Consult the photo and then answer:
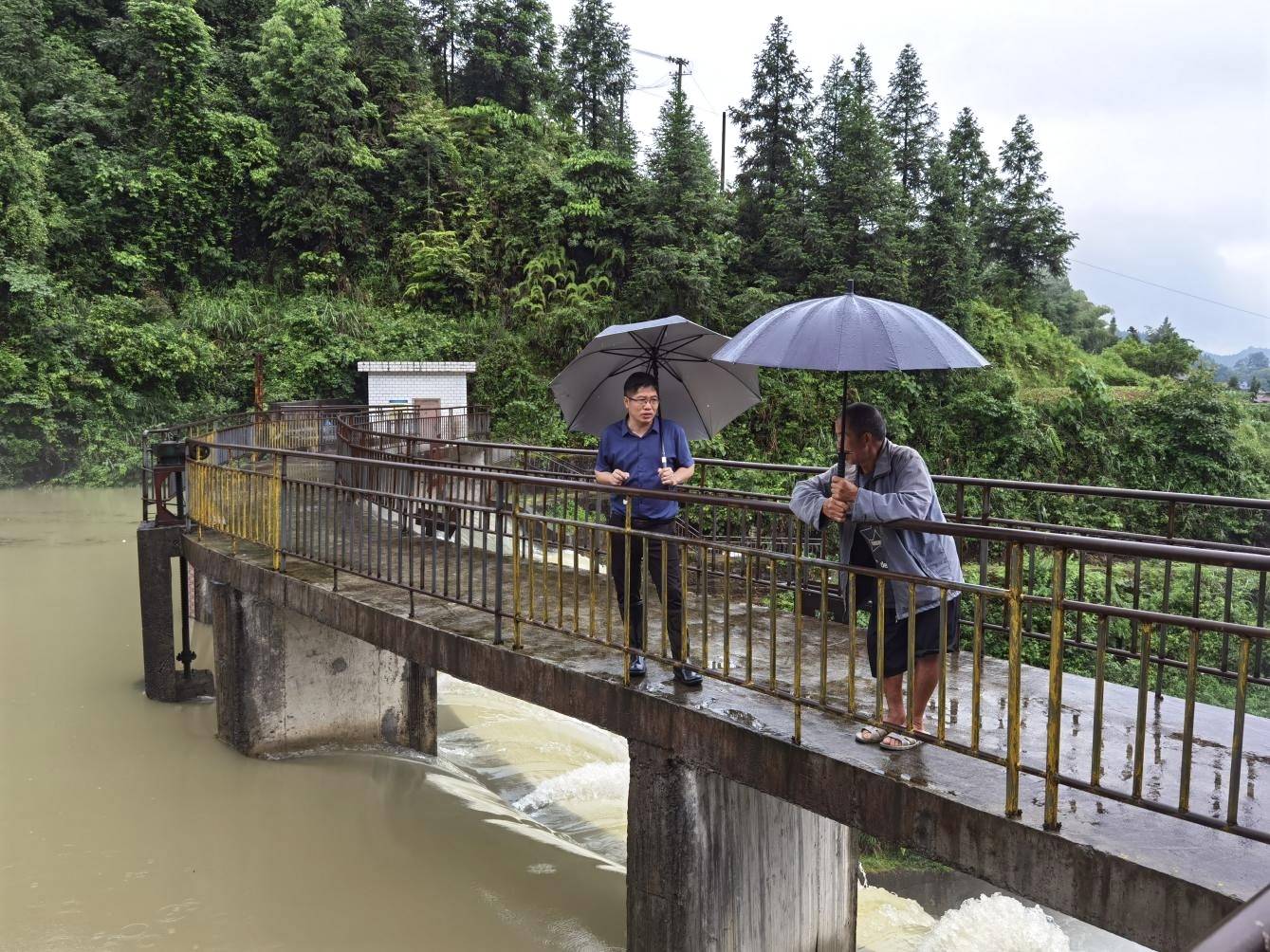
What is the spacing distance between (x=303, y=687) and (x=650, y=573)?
5366 millimetres

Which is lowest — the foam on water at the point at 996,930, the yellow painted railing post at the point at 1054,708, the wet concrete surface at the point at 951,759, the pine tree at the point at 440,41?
the foam on water at the point at 996,930

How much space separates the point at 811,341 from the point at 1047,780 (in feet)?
6.15

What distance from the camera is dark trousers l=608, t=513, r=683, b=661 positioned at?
16.2ft

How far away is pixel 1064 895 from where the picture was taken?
3285 millimetres

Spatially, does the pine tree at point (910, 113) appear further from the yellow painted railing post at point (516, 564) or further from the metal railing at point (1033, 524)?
the yellow painted railing post at point (516, 564)

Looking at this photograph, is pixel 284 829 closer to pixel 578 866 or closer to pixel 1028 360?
pixel 578 866

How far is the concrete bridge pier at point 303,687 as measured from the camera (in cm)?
887

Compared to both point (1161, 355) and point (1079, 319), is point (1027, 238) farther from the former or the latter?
point (1079, 319)

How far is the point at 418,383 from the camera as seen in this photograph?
80.9 ft

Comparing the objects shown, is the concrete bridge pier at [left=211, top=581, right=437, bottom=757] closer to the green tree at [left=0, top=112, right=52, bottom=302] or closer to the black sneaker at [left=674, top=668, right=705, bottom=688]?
the black sneaker at [left=674, top=668, right=705, bottom=688]

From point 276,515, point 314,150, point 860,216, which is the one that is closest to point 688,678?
point 276,515

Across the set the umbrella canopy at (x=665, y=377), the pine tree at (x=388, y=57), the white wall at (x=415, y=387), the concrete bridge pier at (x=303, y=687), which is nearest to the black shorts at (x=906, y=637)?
the umbrella canopy at (x=665, y=377)

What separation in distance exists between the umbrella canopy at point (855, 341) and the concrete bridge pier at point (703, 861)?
2.24m

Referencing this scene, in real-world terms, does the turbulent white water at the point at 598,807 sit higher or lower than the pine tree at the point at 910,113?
lower
